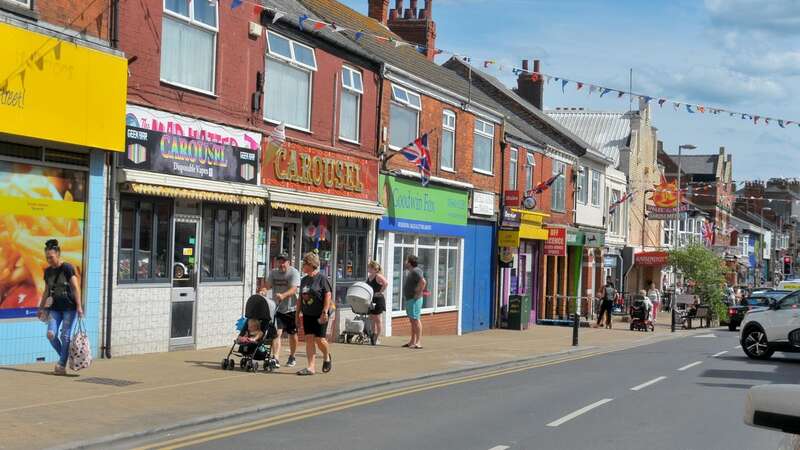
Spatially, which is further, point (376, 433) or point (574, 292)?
point (574, 292)

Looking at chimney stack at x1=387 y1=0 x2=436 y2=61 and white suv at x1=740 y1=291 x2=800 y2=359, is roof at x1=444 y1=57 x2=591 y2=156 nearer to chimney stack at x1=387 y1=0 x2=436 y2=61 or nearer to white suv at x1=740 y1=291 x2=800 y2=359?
chimney stack at x1=387 y1=0 x2=436 y2=61

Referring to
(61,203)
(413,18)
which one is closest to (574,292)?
(413,18)

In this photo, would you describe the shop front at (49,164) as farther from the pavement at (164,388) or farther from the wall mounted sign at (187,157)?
the pavement at (164,388)

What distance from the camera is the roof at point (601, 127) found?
53438 millimetres

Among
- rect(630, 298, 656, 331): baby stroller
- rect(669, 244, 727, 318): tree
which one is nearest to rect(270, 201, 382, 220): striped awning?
rect(630, 298, 656, 331): baby stroller

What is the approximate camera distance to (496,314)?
32.7 metres

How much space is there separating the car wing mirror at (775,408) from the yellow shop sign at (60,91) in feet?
39.3

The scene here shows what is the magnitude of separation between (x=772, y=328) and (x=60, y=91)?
16.0 meters

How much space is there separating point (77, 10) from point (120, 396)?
20.9 ft

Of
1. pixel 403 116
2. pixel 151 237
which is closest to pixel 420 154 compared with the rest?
pixel 403 116

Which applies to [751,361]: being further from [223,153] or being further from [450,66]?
[450,66]

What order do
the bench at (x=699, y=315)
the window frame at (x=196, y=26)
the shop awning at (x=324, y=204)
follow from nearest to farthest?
the window frame at (x=196, y=26), the shop awning at (x=324, y=204), the bench at (x=699, y=315)

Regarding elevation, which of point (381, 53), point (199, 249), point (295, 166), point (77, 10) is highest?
point (381, 53)

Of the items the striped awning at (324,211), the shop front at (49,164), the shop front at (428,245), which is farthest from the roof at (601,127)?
→ the shop front at (49,164)
